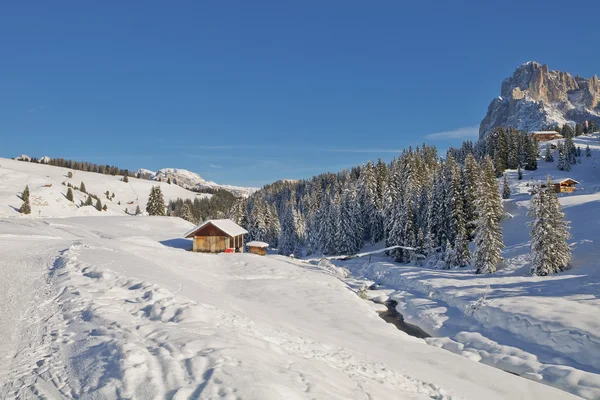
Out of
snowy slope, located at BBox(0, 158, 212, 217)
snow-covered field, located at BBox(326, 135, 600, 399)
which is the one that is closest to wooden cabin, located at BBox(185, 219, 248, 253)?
snow-covered field, located at BBox(326, 135, 600, 399)

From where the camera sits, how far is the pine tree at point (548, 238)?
93.1 ft

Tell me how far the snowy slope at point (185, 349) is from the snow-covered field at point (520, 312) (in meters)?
2.27

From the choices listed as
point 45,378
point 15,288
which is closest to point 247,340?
point 45,378

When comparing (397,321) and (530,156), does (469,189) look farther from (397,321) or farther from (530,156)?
(530,156)

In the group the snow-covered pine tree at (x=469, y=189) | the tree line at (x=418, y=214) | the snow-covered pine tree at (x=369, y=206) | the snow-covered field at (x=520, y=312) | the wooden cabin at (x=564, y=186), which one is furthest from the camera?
the wooden cabin at (x=564, y=186)

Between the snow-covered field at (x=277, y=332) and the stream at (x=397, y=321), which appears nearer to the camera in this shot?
the snow-covered field at (x=277, y=332)

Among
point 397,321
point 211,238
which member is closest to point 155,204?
point 211,238

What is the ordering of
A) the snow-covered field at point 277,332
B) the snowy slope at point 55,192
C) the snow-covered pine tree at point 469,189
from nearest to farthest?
1. the snow-covered field at point 277,332
2. the snow-covered pine tree at point 469,189
3. the snowy slope at point 55,192

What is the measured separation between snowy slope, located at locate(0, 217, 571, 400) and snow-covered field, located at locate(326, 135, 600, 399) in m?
2.27

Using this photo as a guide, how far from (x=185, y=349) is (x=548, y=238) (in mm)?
30770

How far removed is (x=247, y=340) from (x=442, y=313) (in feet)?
57.8

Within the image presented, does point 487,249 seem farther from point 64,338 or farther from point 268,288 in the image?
point 64,338

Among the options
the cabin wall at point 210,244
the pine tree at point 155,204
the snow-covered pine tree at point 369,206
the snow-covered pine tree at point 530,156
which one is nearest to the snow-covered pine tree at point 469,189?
the snow-covered pine tree at point 369,206

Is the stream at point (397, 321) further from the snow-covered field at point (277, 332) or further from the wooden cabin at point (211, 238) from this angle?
the wooden cabin at point (211, 238)
